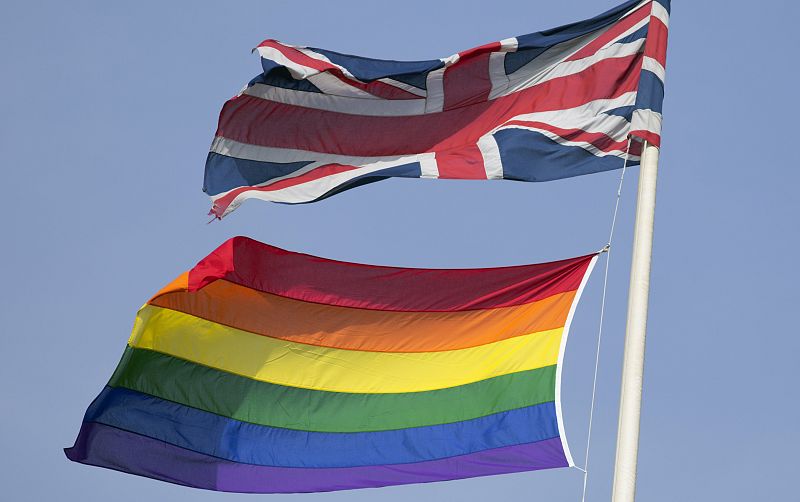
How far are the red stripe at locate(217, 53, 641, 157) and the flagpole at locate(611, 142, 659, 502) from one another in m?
2.06

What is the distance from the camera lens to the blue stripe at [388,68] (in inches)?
603

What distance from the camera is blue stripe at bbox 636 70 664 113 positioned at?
1358 cm

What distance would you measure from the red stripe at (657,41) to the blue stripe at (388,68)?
2.33 metres

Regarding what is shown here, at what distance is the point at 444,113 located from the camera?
15.3m

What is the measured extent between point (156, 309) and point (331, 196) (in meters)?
2.29

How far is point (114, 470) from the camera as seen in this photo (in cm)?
1568

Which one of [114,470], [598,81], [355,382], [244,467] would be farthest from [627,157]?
[114,470]

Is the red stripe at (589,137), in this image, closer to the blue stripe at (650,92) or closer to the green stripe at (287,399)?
the blue stripe at (650,92)

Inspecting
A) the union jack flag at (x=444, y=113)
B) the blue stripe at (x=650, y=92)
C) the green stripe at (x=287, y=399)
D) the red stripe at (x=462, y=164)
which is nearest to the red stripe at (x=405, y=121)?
the union jack flag at (x=444, y=113)

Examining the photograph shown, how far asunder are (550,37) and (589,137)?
1.42 metres

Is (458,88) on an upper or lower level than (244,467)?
upper

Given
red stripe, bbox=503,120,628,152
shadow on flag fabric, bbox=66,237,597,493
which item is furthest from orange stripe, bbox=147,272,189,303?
red stripe, bbox=503,120,628,152

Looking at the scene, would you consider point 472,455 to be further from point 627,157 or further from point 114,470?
point 114,470

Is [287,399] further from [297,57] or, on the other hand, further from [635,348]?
[635,348]
